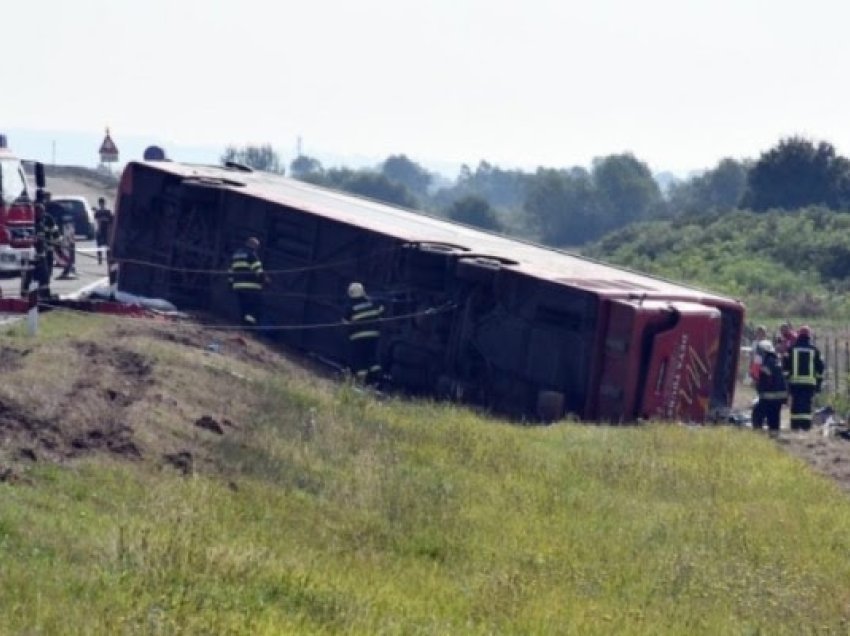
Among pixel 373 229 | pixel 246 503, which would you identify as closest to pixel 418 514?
pixel 246 503

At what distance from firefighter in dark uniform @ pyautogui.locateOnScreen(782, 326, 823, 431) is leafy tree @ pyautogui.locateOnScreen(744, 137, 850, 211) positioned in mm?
55766

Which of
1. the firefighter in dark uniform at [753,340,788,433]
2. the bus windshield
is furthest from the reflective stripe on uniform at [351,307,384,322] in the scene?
the bus windshield

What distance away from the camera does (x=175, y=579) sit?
30.5ft

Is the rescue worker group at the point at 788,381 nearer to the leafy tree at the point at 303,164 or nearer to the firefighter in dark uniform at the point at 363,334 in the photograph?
the firefighter in dark uniform at the point at 363,334

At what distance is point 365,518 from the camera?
1280 cm

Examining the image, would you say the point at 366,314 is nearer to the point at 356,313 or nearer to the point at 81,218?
the point at 356,313

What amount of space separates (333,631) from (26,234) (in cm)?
1877

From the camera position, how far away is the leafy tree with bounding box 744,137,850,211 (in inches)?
3145

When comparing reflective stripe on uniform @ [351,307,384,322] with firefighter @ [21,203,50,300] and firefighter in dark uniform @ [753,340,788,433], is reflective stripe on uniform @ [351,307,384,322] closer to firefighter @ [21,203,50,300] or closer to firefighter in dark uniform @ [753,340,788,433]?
firefighter @ [21,203,50,300]

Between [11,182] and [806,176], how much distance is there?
57.8 metres

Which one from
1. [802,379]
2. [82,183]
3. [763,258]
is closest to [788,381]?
[802,379]

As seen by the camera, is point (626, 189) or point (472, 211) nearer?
point (472, 211)

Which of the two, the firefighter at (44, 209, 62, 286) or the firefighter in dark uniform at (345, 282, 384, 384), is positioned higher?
the firefighter at (44, 209, 62, 286)

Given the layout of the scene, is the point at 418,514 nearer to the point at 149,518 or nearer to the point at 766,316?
the point at 149,518
